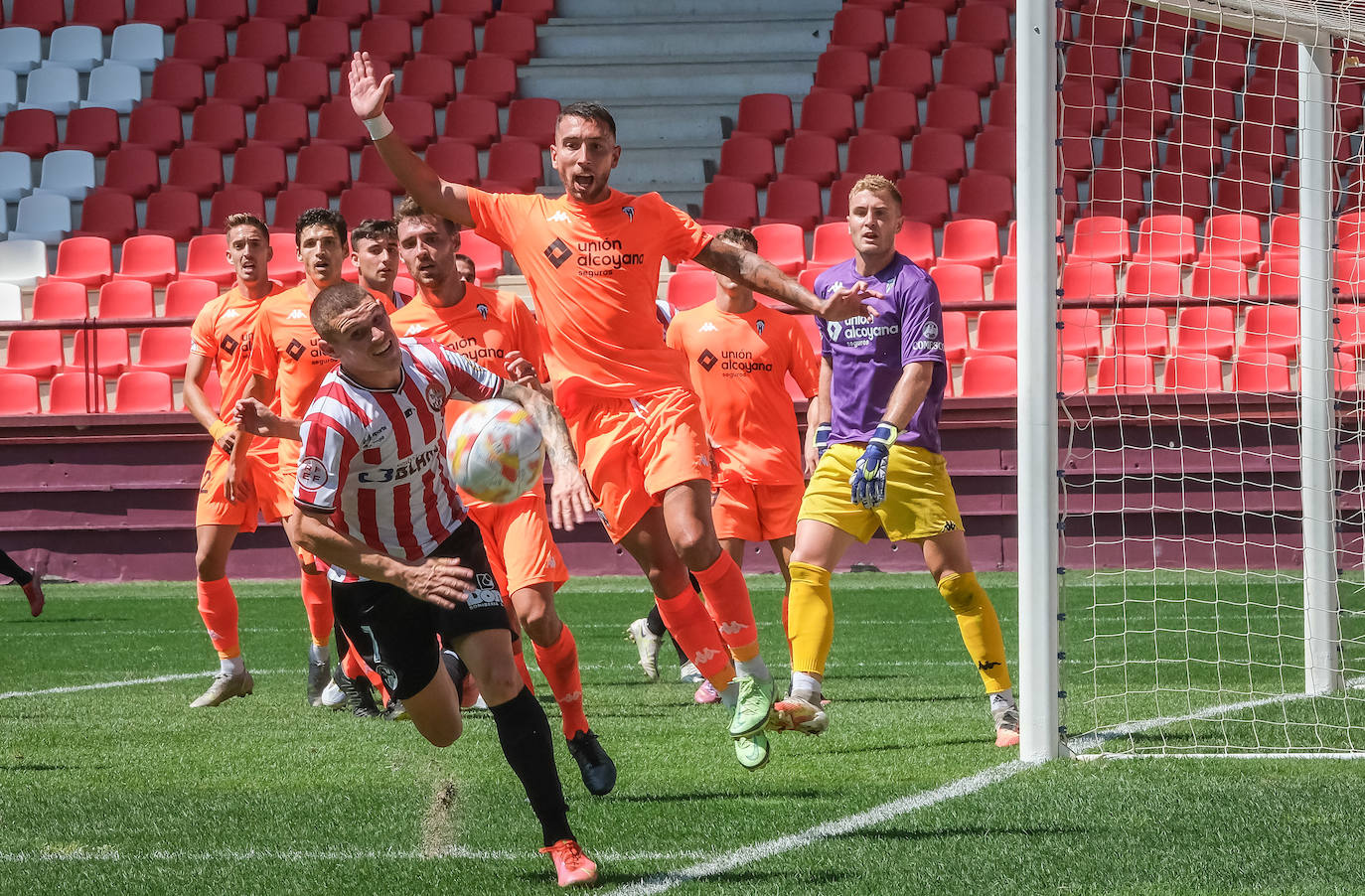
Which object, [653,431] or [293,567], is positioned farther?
[293,567]

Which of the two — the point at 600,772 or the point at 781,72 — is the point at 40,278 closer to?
the point at 781,72

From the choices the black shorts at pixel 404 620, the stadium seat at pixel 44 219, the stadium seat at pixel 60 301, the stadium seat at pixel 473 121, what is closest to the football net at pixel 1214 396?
the black shorts at pixel 404 620

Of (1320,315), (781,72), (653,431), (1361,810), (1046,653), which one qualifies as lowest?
(1361,810)

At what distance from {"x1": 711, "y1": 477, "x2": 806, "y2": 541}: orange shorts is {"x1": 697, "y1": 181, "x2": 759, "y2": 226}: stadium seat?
29.6 feet

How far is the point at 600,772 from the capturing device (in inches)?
209

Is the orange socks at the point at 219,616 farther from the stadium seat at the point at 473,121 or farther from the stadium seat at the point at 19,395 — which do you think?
the stadium seat at the point at 473,121

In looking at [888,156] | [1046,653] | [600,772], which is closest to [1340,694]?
[1046,653]

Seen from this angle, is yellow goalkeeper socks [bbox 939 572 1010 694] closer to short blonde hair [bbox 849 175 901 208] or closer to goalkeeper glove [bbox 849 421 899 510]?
goalkeeper glove [bbox 849 421 899 510]

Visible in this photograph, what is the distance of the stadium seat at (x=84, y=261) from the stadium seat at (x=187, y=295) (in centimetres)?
153

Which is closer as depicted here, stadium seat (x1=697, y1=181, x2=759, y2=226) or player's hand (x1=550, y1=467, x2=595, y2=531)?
player's hand (x1=550, y1=467, x2=595, y2=531)

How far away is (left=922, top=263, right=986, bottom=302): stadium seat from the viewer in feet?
50.6

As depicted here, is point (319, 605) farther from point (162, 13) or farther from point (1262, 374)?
point (162, 13)

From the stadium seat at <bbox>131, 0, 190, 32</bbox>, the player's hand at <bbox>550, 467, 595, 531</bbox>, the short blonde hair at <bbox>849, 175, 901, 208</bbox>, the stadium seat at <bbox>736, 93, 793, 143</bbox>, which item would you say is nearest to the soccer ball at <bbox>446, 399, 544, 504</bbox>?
the player's hand at <bbox>550, 467, 595, 531</bbox>

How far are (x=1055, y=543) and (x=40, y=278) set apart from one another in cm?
1499
